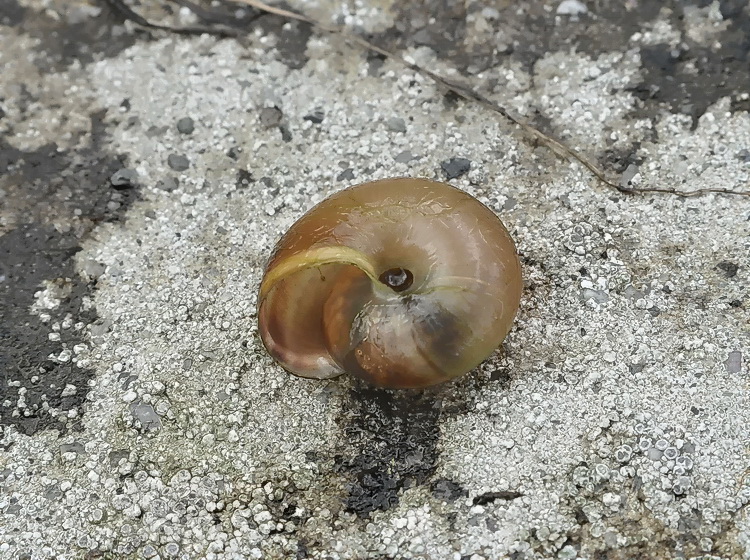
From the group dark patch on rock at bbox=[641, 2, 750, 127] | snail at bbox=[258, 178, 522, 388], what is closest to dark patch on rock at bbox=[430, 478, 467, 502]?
snail at bbox=[258, 178, 522, 388]

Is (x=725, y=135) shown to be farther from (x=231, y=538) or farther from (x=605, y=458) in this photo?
(x=231, y=538)

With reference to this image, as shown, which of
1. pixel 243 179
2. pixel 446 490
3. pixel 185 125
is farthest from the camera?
pixel 185 125

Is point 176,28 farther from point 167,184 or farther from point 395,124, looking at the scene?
point 395,124

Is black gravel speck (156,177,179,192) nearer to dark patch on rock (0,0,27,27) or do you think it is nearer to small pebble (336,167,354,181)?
small pebble (336,167,354,181)

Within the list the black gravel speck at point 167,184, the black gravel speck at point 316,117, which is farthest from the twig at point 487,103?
the black gravel speck at point 167,184

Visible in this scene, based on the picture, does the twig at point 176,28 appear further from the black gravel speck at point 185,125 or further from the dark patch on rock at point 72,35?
the black gravel speck at point 185,125

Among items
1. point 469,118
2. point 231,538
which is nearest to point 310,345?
point 231,538

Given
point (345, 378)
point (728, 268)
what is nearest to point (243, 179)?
point (345, 378)
